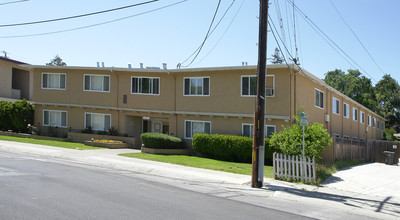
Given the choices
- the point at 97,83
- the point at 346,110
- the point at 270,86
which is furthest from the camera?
the point at 346,110

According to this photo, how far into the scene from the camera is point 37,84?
26109 mm

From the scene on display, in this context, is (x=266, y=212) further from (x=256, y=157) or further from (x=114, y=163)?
(x=114, y=163)

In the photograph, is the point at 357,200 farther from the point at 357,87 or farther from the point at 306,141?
the point at 357,87

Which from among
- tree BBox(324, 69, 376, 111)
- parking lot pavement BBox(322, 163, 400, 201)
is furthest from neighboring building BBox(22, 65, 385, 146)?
tree BBox(324, 69, 376, 111)

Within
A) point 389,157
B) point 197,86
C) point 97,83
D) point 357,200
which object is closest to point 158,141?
point 197,86

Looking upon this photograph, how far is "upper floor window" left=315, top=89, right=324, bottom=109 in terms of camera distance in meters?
23.0

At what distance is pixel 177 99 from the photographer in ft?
74.4

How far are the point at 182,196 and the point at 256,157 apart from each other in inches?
152

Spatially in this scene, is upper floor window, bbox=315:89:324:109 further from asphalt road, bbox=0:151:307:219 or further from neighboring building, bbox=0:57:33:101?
neighboring building, bbox=0:57:33:101

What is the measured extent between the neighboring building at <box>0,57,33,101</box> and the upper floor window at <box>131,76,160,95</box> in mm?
11814

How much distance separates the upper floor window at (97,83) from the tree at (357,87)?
138 feet

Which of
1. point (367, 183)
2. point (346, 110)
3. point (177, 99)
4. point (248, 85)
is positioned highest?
A: point (248, 85)

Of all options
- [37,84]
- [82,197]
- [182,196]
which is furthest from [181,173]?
[37,84]

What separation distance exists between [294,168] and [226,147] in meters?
6.36
